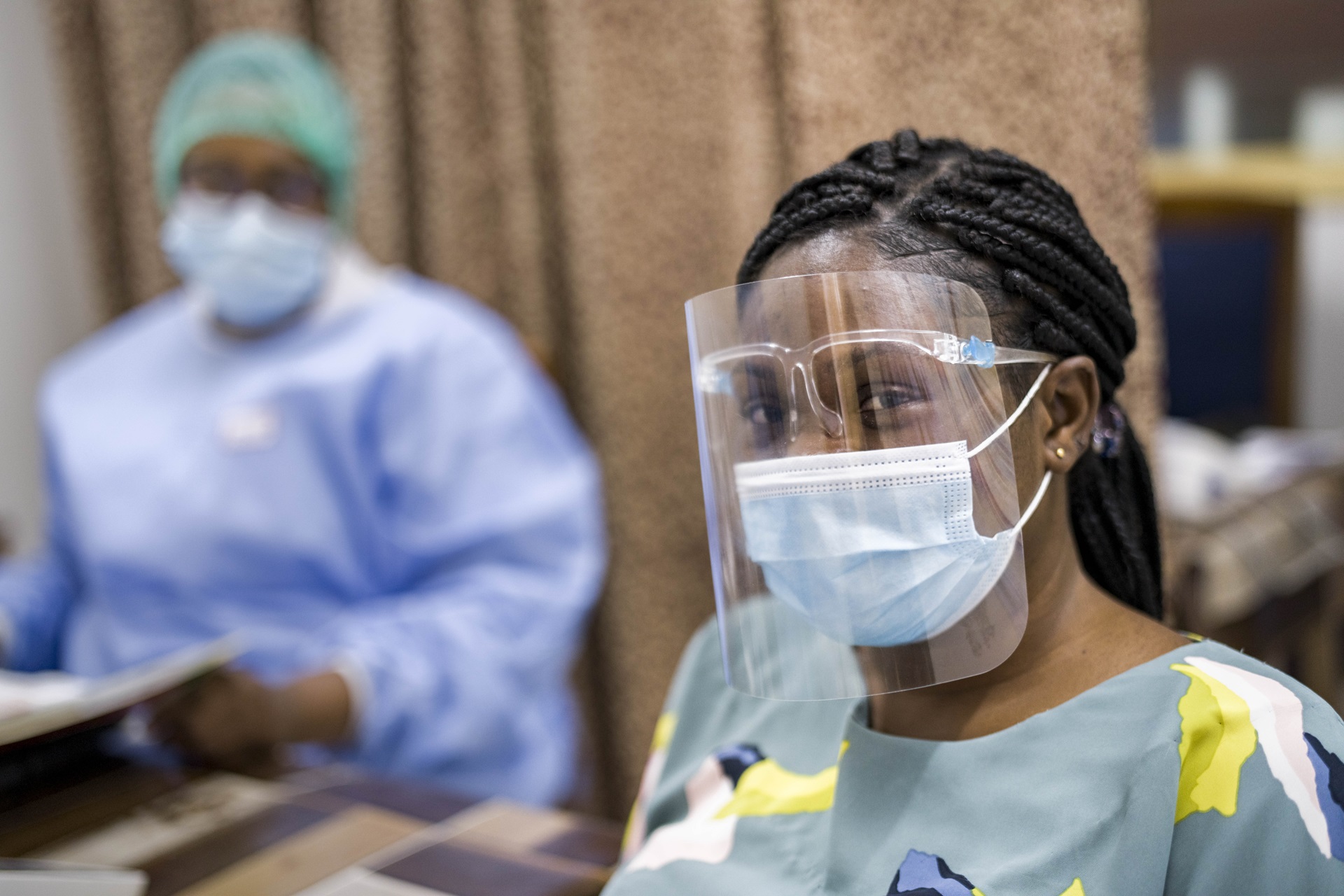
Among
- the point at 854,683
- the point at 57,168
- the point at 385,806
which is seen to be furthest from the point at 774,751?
the point at 57,168

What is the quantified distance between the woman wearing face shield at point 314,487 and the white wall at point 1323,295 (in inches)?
115

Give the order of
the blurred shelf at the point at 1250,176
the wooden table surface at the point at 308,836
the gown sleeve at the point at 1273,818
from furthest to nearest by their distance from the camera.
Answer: the blurred shelf at the point at 1250,176 < the wooden table surface at the point at 308,836 < the gown sleeve at the point at 1273,818

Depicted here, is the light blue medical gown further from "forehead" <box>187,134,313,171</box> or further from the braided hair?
the braided hair

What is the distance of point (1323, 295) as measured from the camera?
10.9 ft

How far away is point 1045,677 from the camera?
61cm

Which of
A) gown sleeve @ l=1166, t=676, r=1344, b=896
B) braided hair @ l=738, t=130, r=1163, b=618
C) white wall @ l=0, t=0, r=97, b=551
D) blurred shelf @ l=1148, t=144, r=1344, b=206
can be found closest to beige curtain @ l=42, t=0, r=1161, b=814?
white wall @ l=0, t=0, r=97, b=551

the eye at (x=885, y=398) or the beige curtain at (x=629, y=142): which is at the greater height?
the beige curtain at (x=629, y=142)

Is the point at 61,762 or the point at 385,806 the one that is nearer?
the point at 385,806

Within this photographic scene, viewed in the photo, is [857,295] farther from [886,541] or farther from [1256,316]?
[1256,316]

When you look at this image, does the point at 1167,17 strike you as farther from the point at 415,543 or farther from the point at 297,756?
the point at 297,756

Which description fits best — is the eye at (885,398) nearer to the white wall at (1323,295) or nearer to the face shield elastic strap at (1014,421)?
the face shield elastic strap at (1014,421)

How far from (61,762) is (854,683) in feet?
3.06

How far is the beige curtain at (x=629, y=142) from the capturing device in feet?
2.79

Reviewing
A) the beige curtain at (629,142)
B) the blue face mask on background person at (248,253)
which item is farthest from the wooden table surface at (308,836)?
the blue face mask on background person at (248,253)
